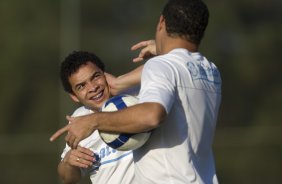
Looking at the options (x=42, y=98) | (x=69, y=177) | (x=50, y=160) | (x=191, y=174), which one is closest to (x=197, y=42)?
(x=191, y=174)

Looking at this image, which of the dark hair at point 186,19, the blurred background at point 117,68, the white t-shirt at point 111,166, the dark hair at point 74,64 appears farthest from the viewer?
the blurred background at point 117,68

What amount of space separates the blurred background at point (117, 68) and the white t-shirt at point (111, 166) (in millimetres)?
8547

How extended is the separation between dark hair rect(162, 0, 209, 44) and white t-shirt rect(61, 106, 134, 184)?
1166mm

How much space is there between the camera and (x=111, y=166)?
5.66 metres

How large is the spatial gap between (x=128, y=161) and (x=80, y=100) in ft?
1.93

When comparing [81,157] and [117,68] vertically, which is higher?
[81,157]

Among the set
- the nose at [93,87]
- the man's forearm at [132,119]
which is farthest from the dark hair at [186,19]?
the nose at [93,87]

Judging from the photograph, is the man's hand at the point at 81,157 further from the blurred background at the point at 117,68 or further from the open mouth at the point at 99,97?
the blurred background at the point at 117,68

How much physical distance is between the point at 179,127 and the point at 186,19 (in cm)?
54

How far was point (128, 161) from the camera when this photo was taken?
5.62 meters

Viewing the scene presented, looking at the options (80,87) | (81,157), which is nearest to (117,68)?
(80,87)

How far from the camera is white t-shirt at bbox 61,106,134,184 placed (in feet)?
18.5

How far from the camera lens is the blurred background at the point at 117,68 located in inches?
580

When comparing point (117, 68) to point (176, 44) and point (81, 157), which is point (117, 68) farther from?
point (176, 44)
